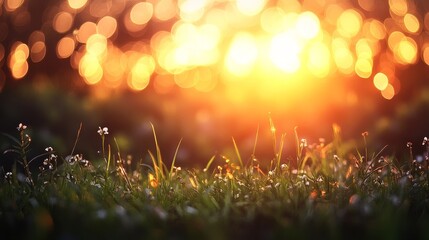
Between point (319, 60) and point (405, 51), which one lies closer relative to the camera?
point (405, 51)

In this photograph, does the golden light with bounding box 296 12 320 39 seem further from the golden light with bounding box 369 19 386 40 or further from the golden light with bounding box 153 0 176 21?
the golden light with bounding box 153 0 176 21

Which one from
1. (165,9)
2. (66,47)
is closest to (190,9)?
(165,9)

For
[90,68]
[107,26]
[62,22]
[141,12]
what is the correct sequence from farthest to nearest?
[90,68] → [107,26] → [141,12] → [62,22]

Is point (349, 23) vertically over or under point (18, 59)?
over

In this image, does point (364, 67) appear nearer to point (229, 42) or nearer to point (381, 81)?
point (381, 81)

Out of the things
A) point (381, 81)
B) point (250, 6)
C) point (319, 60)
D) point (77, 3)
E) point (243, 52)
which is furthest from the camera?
point (77, 3)

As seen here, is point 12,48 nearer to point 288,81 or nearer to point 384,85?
point 288,81
